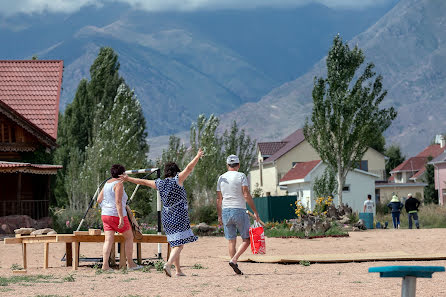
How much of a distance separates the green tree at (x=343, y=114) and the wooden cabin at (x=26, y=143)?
1294 centimetres

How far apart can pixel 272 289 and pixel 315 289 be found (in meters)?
0.55

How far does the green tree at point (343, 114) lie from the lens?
134ft

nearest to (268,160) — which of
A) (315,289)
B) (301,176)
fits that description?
(301,176)

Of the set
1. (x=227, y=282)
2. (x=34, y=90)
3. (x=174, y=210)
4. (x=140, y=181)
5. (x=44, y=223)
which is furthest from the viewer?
(x=34, y=90)

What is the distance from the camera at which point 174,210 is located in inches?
506

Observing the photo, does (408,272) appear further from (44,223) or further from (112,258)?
(44,223)

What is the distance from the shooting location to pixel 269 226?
3219 centimetres

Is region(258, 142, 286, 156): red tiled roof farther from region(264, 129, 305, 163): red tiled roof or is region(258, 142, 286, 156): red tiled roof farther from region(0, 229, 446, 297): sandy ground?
region(0, 229, 446, 297): sandy ground

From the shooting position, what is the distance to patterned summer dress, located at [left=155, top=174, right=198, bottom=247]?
41.9 ft

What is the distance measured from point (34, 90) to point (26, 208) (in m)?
6.23

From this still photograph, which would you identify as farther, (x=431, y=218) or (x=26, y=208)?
(x=431, y=218)

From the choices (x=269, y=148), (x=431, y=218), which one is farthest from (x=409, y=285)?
(x=269, y=148)

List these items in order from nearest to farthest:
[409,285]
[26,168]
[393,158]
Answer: [409,285], [26,168], [393,158]

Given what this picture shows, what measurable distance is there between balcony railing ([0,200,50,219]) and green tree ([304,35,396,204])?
→ 14604mm
